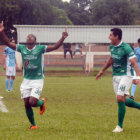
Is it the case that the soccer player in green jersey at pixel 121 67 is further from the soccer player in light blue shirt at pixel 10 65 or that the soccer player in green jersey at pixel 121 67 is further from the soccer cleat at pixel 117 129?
the soccer player in light blue shirt at pixel 10 65

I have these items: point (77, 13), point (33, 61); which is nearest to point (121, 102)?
point (33, 61)

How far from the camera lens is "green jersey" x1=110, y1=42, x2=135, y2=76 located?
934 centimetres

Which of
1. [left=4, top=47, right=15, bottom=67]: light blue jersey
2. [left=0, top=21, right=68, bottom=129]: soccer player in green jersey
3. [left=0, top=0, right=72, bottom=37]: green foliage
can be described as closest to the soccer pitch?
[left=0, top=21, right=68, bottom=129]: soccer player in green jersey

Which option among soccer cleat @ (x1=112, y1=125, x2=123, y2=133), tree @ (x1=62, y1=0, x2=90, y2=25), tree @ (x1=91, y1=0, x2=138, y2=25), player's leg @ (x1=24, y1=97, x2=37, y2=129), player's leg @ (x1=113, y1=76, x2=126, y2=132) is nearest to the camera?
soccer cleat @ (x1=112, y1=125, x2=123, y2=133)

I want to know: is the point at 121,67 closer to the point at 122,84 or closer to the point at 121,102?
the point at 122,84

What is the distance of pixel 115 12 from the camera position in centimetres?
6669

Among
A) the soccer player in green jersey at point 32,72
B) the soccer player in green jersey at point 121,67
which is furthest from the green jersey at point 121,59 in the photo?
the soccer player in green jersey at point 32,72

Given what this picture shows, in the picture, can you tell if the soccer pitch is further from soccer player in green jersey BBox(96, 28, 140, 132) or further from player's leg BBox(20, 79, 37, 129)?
soccer player in green jersey BBox(96, 28, 140, 132)

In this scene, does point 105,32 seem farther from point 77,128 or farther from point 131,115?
point 77,128

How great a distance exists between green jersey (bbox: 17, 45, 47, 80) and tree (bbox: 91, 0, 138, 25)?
56.0 m

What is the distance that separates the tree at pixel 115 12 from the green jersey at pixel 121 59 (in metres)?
55.9

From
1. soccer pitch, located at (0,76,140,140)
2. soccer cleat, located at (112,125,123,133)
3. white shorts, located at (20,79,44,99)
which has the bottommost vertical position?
soccer pitch, located at (0,76,140,140)

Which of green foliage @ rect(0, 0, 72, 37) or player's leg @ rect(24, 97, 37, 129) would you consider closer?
A: player's leg @ rect(24, 97, 37, 129)

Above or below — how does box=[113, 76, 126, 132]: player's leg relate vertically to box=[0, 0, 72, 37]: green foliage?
below
